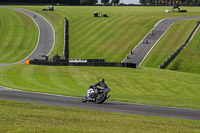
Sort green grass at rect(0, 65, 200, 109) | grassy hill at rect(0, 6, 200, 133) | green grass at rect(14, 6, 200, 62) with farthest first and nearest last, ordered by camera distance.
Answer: green grass at rect(14, 6, 200, 62)
green grass at rect(0, 65, 200, 109)
grassy hill at rect(0, 6, 200, 133)

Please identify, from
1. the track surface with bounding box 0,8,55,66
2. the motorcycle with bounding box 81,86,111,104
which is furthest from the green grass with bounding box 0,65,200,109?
the track surface with bounding box 0,8,55,66

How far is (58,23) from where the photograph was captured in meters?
118

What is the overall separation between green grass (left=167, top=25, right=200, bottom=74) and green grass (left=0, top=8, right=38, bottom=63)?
31.5 meters

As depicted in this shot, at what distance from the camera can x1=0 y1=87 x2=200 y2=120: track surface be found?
25562mm

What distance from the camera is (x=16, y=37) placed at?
103 m

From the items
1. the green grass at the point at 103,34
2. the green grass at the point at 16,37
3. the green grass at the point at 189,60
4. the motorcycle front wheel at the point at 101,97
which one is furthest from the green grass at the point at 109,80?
the green grass at the point at 16,37

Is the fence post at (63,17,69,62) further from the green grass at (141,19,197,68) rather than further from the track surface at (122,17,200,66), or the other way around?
the green grass at (141,19,197,68)

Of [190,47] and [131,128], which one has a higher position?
[131,128]

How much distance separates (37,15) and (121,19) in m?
28.4

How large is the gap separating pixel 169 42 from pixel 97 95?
6424cm

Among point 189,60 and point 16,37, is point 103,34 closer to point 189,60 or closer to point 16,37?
point 16,37

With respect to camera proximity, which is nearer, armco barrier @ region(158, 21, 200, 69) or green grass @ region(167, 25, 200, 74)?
armco barrier @ region(158, 21, 200, 69)

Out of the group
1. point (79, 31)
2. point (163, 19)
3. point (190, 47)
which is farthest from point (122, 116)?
point (163, 19)

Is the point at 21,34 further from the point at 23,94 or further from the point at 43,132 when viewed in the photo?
the point at 43,132
